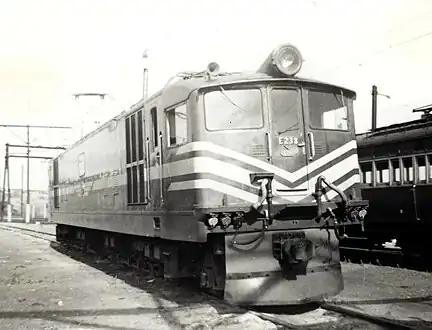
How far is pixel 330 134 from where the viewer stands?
25.8ft

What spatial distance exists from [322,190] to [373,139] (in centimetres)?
608

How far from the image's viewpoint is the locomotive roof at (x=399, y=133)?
449 inches

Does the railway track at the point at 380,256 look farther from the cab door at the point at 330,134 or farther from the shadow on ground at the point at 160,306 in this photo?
the shadow on ground at the point at 160,306

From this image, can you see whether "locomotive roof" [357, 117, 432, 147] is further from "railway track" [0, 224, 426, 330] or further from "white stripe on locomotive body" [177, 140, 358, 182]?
"railway track" [0, 224, 426, 330]

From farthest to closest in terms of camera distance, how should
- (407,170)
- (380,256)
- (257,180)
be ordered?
1. (380,256)
2. (407,170)
3. (257,180)

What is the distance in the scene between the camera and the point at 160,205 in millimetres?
8461

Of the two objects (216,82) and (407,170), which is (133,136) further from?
(407,170)

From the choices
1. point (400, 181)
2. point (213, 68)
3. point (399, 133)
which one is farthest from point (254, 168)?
point (399, 133)

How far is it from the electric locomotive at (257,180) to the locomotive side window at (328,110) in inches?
0.6

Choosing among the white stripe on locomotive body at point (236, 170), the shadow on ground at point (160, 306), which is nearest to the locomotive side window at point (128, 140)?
the shadow on ground at point (160, 306)

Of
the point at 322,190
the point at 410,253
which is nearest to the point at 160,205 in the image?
the point at 322,190

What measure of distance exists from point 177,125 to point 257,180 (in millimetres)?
1587

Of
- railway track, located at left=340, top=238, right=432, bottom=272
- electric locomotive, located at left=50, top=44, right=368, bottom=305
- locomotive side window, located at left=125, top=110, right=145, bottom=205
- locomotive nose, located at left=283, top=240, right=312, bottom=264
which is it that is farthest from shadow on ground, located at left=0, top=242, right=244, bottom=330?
railway track, located at left=340, top=238, right=432, bottom=272

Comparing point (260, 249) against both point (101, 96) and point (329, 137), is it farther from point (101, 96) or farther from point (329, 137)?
point (101, 96)
